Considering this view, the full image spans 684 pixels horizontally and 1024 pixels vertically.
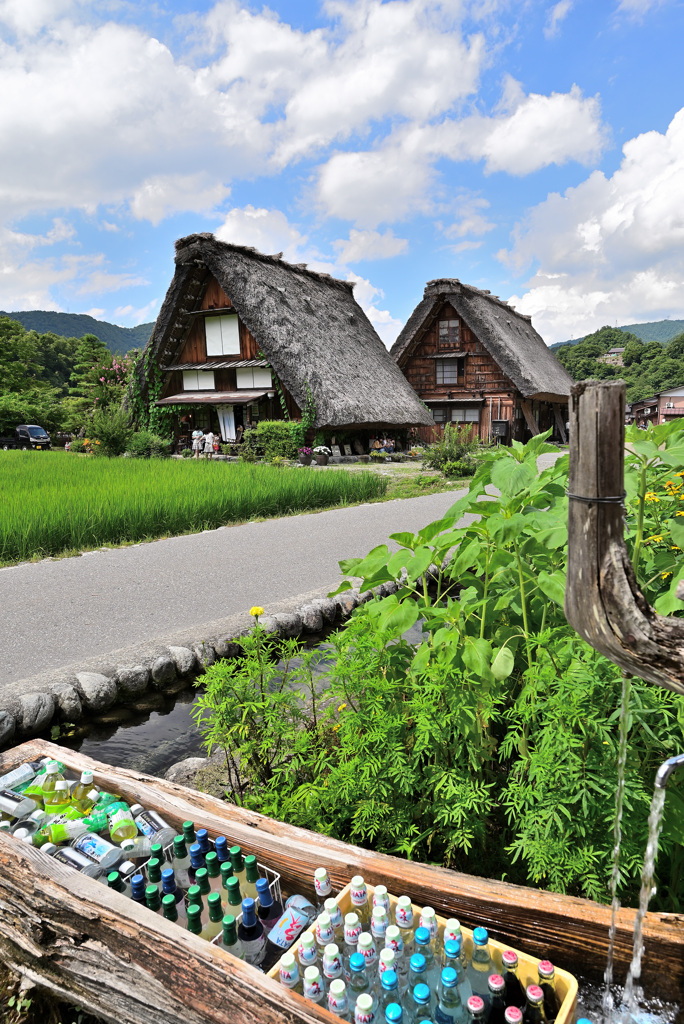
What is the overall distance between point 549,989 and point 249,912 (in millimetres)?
680

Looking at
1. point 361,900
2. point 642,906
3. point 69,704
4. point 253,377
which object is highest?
point 253,377

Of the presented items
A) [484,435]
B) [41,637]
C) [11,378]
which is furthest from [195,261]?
[11,378]

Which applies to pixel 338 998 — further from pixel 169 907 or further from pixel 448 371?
pixel 448 371

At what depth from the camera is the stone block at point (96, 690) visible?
10.5 feet

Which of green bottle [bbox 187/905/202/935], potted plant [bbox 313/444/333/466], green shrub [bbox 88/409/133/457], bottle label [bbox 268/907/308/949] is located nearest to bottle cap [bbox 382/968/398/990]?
bottle label [bbox 268/907/308/949]

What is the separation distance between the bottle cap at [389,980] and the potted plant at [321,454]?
47.4 feet

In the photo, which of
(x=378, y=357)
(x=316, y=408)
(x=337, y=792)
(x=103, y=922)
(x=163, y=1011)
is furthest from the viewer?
(x=378, y=357)

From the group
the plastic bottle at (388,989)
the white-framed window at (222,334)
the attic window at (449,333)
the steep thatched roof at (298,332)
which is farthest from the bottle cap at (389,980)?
the attic window at (449,333)

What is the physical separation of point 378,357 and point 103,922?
20568 mm

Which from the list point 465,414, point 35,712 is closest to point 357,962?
point 35,712

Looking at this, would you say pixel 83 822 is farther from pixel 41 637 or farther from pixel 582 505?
pixel 41 637

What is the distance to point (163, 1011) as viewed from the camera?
3.94 ft

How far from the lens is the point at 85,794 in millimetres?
1979

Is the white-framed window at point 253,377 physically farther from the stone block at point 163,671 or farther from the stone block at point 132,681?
the stone block at point 132,681
